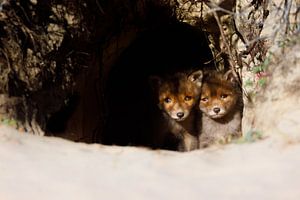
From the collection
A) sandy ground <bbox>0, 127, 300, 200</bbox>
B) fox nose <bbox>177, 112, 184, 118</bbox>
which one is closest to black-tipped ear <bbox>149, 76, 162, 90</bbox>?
fox nose <bbox>177, 112, 184, 118</bbox>

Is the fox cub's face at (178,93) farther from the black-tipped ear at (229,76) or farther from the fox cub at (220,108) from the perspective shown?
the black-tipped ear at (229,76)

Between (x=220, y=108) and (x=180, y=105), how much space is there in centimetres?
42

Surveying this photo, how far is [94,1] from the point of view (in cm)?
574

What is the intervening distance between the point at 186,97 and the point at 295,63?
6.05 ft

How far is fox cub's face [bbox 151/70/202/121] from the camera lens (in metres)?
6.21

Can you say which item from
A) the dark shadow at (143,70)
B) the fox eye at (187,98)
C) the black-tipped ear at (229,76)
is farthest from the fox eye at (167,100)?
the black-tipped ear at (229,76)

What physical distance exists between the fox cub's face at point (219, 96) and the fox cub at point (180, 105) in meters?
0.12

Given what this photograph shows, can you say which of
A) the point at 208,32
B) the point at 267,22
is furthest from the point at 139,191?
the point at 208,32

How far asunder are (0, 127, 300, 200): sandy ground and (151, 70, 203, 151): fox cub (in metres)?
2.16

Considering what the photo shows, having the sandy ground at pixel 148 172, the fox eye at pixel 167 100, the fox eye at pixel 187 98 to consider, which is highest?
the fox eye at pixel 187 98

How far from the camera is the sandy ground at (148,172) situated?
3557 millimetres

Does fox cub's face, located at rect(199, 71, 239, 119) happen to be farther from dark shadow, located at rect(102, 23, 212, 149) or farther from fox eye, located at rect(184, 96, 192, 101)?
dark shadow, located at rect(102, 23, 212, 149)

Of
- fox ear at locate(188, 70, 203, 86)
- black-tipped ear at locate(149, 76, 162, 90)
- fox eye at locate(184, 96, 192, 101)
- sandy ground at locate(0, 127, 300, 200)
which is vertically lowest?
sandy ground at locate(0, 127, 300, 200)

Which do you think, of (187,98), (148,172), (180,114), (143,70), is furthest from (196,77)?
(148,172)
